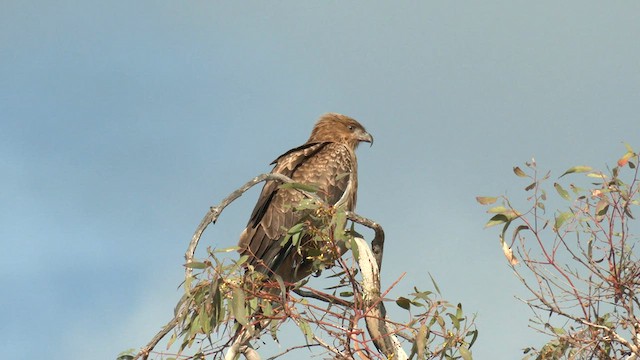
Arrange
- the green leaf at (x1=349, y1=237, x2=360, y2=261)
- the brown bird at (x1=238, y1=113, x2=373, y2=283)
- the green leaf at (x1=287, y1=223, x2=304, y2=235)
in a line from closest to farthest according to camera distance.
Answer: the green leaf at (x1=349, y1=237, x2=360, y2=261), the green leaf at (x1=287, y1=223, x2=304, y2=235), the brown bird at (x1=238, y1=113, x2=373, y2=283)

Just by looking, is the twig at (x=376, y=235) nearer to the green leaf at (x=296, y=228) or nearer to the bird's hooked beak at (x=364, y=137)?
the green leaf at (x=296, y=228)

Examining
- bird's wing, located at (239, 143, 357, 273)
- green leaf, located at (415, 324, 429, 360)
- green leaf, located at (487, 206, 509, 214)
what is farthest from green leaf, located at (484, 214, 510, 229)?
bird's wing, located at (239, 143, 357, 273)

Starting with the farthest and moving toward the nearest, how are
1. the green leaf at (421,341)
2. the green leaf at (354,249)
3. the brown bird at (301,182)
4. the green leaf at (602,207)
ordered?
the brown bird at (301,182), the green leaf at (602,207), the green leaf at (354,249), the green leaf at (421,341)

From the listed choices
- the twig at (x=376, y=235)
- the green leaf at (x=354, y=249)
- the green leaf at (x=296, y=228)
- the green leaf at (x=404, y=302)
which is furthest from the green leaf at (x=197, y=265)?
the green leaf at (x=404, y=302)

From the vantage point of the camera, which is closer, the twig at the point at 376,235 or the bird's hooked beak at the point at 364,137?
the twig at the point at 376,235

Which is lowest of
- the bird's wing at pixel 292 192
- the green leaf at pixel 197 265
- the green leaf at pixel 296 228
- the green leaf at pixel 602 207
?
the green leaf at pixel 602 207

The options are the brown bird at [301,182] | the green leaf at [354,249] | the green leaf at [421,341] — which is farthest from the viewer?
the brown bird at [301,182]

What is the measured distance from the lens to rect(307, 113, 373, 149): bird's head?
1177 cm

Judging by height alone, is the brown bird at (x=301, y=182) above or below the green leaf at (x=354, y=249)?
above

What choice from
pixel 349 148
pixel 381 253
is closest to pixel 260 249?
pixel 349 148

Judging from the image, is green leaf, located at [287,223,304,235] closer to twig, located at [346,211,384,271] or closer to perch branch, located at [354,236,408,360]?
twig, located at [346,211,384,271]

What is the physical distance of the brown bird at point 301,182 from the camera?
9.42 meters

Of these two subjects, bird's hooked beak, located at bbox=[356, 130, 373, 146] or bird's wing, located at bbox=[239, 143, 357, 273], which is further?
bird's hooked beak, located at bbox=[356, 130, 373, 146]

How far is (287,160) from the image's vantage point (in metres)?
10.7
